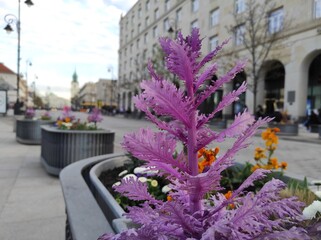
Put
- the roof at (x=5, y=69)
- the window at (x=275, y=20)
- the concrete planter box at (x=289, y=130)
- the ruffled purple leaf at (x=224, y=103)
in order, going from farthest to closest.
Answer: the roof at (x=5, y=69) < the window at (x=275, y=20) < the concrete planter box at (x=289, y=130) < the ruffled purple leaf at (x=224, y=103)

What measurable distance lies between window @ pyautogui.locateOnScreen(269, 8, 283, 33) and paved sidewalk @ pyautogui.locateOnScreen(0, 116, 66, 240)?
81.1 ft

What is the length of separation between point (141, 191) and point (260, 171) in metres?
0.39

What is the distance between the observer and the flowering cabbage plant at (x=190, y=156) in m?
0.93

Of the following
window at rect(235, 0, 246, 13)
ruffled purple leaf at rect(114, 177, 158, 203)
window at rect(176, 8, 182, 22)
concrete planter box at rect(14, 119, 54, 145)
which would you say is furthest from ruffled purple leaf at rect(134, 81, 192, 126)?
window at rect(176, 8, 182, 22)

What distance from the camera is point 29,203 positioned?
512 cm

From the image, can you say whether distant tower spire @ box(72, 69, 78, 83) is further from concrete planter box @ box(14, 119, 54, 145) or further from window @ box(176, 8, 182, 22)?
concrete planter box @ box(14, 119, 54, 145)

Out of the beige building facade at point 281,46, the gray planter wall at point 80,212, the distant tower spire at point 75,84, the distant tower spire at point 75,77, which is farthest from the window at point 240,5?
the distant tower spire at point 75,77

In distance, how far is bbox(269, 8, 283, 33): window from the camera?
90.9ft

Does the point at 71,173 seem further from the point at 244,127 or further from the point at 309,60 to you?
the point at 309,60

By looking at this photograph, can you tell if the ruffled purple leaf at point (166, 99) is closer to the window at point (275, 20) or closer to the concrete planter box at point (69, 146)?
the concrete planter box at point (69, 146)

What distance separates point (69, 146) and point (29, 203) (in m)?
2.02

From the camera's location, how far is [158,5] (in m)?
54.7

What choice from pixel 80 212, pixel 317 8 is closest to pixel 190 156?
pixel 80 212

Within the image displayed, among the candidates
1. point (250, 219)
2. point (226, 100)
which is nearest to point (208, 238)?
point (250, 219)
